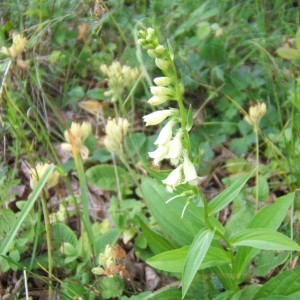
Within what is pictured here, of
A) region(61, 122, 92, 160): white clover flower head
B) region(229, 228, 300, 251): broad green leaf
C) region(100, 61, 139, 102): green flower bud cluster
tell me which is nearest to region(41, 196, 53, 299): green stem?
region(61, 122, 92, 160): white clover flower head

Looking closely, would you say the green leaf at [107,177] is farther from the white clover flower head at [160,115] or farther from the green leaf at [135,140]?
the white clover flower head at [160,115]

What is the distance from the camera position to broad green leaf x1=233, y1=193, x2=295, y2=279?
201cm

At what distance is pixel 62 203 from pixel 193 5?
150cm

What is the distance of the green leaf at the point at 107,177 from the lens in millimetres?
2832

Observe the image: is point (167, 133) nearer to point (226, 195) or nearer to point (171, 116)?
point (171, 116)

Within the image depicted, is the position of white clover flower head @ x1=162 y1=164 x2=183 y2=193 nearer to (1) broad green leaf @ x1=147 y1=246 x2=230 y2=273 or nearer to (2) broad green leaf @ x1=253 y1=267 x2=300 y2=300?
(1) broad green leaf @ x1=147 y1=246 x2=230 y2=273

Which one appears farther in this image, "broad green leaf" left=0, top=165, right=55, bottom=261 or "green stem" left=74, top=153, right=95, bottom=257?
"green stem" left=74, top=153, right=95, bottom=257

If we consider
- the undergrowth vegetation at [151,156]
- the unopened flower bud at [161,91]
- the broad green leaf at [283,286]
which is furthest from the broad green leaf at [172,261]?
the unopened flower bud at [161,91]

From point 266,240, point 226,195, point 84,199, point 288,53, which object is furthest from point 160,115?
point 288,53

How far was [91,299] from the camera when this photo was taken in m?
2.22

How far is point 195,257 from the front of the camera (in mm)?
1714

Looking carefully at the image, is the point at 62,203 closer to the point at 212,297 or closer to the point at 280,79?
the point at 212,297

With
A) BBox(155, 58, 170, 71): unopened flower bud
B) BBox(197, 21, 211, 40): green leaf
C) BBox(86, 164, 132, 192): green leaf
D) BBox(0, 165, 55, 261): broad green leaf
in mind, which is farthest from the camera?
BBox(197, 21, 211, 40): green leaf

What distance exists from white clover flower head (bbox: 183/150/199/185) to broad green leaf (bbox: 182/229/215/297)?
0.68ft
